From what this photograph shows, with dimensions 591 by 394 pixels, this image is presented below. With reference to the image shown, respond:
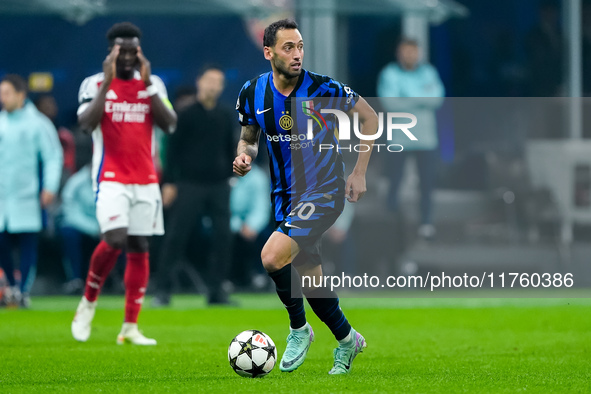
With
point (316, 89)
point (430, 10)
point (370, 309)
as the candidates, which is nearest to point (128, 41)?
point (316, 89)

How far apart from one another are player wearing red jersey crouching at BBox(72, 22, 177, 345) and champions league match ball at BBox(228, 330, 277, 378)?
7.53 ft

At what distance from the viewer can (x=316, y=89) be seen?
680cm

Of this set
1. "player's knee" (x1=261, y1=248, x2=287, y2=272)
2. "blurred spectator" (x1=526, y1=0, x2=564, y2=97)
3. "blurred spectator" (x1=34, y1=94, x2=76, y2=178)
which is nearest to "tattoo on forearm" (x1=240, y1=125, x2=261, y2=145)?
"player's knee" (x1=261, y1=248, x2=287, y2=272)

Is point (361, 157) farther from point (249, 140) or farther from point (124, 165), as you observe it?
point (124, 165)

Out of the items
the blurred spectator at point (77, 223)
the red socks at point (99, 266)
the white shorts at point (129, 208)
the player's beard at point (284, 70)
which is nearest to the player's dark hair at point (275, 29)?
the player's beard at point (284, 70)

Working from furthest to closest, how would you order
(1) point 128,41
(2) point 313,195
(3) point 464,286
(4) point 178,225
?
(4) point 178,225 → (1) point 128,41 → (3) point 464,286 → (2) point 313,195

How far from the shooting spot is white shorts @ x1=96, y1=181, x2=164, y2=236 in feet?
28.8

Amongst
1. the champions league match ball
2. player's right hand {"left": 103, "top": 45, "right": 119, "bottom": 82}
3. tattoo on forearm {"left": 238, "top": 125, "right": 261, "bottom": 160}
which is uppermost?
player's right hand {"left": 103, "top": 45, "right": 119, "bottom": 82}

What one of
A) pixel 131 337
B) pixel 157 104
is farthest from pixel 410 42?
pixel 131 337

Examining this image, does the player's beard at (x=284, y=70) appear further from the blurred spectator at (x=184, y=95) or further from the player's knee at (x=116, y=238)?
the blurred spectator at (x=184, y=95)

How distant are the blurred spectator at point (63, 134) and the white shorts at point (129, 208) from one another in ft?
16.7

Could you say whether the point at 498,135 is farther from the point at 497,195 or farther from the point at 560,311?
the point at 560,311

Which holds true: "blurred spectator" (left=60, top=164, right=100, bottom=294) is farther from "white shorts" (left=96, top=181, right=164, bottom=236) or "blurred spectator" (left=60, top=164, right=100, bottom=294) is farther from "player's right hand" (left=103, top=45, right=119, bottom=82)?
"player's right hand" (left=103, top=45, right=119, bottom=82)

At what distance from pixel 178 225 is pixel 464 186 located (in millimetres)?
3225
